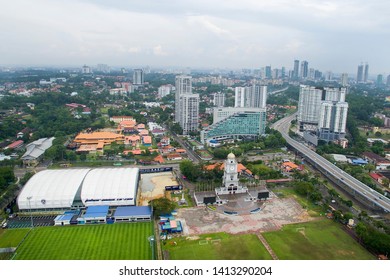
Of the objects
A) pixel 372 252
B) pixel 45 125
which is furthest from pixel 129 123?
pixel 372 252

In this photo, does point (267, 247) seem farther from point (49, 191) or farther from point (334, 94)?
point (334, 94)

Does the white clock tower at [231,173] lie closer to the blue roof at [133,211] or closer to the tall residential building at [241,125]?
the blue roof at [133,211]

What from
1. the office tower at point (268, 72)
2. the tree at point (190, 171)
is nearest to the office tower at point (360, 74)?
the office tower at point (268, 72)

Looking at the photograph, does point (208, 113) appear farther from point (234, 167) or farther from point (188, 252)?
point (188, 252)

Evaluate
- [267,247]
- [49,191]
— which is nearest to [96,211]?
[49,191]

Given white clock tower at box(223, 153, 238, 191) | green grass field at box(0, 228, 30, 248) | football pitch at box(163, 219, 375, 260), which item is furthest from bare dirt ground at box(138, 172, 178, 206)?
green grass field at box(0, 228, 30, 248)

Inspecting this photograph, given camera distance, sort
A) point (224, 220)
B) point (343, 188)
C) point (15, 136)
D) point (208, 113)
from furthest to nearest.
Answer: point (208, 113) < point (15, 136) < point (343, 188) < point (224, 220)
